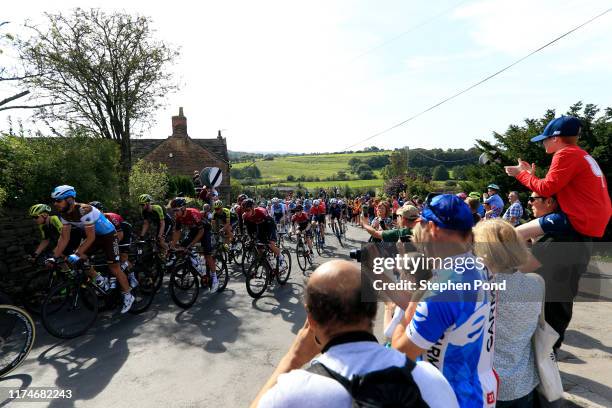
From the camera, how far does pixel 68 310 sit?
253 inches

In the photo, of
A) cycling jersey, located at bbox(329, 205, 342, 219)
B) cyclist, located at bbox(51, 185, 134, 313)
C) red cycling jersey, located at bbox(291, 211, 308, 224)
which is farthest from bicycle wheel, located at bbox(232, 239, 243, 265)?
cycling jersey, located at bbox(329, 205, 342, 219)

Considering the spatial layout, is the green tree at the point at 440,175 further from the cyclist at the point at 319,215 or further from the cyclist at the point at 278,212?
the cyclist at the point at 319,215

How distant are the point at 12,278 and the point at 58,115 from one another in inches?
490

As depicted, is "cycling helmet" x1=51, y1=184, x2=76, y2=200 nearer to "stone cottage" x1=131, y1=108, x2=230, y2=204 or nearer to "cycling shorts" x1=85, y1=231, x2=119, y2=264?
"cycling shorts" x1=85, y1=231, x2=119, y2=264

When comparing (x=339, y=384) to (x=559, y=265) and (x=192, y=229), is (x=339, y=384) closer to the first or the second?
(x=559, y=265)

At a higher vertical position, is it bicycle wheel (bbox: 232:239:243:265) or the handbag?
the handbag

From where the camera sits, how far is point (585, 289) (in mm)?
7262

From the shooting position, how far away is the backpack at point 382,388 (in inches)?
43.1

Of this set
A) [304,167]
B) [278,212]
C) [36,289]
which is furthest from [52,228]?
[304,167]

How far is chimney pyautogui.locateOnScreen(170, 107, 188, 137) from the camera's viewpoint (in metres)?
34.4

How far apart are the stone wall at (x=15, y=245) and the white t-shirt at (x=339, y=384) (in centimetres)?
814

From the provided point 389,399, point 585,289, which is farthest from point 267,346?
point 585,289

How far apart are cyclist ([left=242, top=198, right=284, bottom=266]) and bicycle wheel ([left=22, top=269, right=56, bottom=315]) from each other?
377cm

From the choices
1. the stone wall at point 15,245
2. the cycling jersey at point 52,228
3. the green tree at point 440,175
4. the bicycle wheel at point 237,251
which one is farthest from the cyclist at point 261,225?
the green tree at point 440,175
